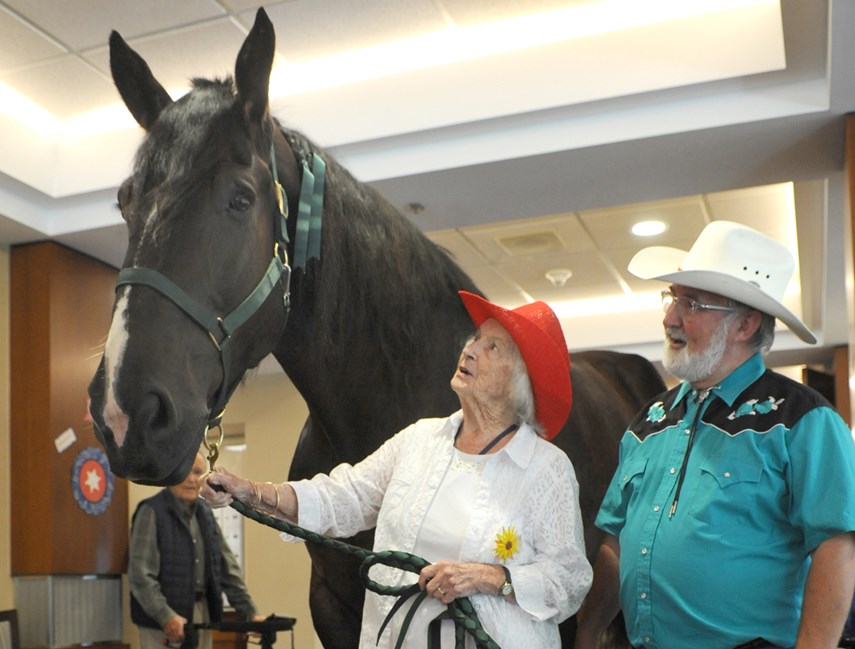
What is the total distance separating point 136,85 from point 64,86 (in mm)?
3268

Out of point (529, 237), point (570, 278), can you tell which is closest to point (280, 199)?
point (529, 237)

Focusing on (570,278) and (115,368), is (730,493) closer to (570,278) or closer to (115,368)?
A: (115,368)

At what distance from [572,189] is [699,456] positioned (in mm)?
3400

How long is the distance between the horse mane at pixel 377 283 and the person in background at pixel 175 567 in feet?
9.28

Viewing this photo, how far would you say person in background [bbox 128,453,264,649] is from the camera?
4.54m

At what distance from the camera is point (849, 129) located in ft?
13.6

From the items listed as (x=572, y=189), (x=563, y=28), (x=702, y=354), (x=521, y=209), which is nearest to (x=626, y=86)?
(x=563, y=28)

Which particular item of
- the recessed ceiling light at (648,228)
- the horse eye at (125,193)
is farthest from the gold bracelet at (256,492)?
the recessed ceiling light at (648,228)

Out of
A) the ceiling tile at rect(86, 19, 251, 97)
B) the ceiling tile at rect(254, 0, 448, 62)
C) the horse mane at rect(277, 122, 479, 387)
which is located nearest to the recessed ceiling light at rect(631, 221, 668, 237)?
the ceiling tile at rect(254, 0, 448, 62)

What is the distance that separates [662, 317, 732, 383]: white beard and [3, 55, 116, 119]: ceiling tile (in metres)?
3.55

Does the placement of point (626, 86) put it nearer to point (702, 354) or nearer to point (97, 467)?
point (702, 354)

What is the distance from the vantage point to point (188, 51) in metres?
4.30

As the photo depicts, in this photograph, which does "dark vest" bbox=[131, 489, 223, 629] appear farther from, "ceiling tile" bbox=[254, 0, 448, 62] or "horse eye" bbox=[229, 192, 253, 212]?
"horse eye" bbox=[229, 192, 253, 212]

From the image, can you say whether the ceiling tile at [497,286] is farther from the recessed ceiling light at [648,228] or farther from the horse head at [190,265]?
the horse head at [190,265]
